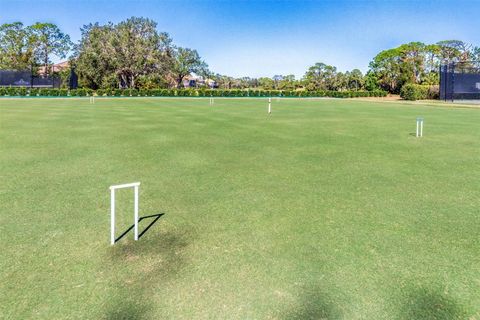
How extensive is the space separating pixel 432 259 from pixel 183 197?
361cm

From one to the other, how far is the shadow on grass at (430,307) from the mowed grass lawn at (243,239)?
0.01 meters

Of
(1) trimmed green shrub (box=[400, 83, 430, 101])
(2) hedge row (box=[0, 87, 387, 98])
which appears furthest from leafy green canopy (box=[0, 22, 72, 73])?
(1) trimmed green shrub (box=[400, 83, 430, 101])

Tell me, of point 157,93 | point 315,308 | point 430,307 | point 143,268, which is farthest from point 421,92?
point 143,268

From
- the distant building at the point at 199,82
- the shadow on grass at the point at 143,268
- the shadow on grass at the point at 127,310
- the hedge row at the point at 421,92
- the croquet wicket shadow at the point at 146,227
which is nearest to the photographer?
the shadow on grass at the point at 127,310

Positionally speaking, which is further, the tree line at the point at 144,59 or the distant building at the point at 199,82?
the distant building at the point at 199,82

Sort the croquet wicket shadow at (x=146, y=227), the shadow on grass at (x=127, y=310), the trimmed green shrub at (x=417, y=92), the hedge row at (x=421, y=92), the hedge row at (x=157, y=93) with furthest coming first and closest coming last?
the trimmed green shrub at (x=417, y=92)
the hedge row at (x=421, y=92)
the hedge row at (x=157, y=93)
the croquet wicket shadow at (x=146, y=227)
the shadow on grass at (x=127, y=310)

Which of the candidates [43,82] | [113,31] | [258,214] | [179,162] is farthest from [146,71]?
[258,214]

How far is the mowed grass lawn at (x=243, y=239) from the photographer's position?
2.94 metres

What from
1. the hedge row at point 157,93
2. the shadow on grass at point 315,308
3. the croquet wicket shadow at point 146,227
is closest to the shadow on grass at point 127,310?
the shadow on grass at point 315,308

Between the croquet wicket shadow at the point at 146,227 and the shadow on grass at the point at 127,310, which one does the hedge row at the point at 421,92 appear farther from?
the shadow on grass at the point at 127,310

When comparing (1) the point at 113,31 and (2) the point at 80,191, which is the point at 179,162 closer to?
(2) the point at 80,191

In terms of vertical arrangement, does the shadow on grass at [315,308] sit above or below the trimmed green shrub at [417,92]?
below

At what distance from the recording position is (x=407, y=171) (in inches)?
302

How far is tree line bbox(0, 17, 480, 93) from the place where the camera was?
53000mm
